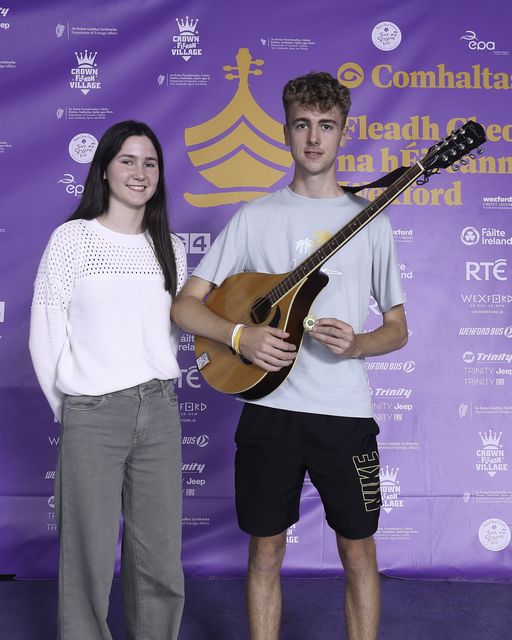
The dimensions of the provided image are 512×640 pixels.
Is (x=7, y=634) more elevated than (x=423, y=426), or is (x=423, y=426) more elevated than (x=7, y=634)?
(x=423, y=426)

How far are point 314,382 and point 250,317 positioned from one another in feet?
0.80

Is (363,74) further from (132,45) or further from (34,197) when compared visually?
(34,197)

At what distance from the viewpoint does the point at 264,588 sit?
1933 millimetres

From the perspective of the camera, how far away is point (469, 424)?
9.98ft

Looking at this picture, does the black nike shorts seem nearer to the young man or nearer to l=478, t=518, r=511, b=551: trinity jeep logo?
the young man

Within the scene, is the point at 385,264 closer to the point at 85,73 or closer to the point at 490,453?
the point at 490,453

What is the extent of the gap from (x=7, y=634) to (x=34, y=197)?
1.71m

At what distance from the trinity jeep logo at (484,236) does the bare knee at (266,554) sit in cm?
165

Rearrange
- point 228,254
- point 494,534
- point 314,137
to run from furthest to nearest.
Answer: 1. point 494,534
2. point 228,254
3. point 314,137

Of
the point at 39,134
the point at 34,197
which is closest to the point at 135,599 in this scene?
the point at 34,197

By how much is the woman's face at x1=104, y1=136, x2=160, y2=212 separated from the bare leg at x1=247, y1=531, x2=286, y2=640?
96 cm

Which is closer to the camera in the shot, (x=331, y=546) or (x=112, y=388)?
(x=112, y=388)

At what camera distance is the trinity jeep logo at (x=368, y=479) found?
188 centimetres

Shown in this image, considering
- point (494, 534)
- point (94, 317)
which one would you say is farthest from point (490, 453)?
point (94, 317)
